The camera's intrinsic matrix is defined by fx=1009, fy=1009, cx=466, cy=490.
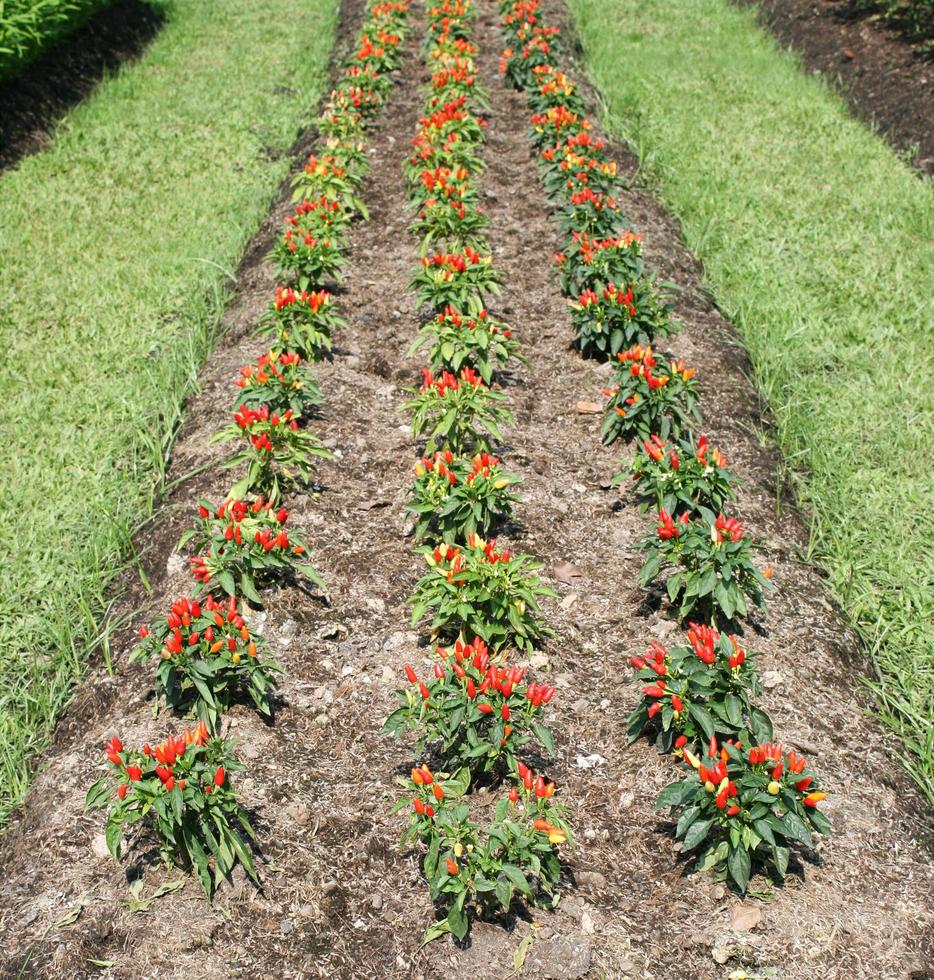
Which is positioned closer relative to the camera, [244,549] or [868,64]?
[244,549]

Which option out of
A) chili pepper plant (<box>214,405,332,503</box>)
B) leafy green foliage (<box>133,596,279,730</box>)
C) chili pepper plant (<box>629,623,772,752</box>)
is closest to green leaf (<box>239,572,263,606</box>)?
leafy green foliage (<box>133,596,279,730</box>)

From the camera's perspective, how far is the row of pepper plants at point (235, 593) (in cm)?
309

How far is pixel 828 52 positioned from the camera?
10.5 metres

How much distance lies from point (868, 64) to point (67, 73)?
7.92 m

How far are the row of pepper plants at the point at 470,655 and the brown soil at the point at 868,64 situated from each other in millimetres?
4605

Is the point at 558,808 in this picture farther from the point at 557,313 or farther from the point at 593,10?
the point at 593,10

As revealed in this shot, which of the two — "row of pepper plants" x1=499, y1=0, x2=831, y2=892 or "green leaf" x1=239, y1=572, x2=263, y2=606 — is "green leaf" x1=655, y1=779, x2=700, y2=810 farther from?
"green leaf" x1=239, y1=572, x2=263, y2=606

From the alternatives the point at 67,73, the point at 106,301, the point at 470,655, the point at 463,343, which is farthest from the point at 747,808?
the point at 67,73

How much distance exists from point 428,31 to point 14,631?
8.31 meters

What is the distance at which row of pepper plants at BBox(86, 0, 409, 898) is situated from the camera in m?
3.09

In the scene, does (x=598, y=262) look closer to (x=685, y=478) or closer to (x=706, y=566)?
(x=685, y=478)

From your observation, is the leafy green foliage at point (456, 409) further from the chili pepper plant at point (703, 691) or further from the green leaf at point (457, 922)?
the green leaf at point (457, 922)

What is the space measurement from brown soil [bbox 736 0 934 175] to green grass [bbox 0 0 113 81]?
744 cm

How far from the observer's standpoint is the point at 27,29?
8977 millimetres
